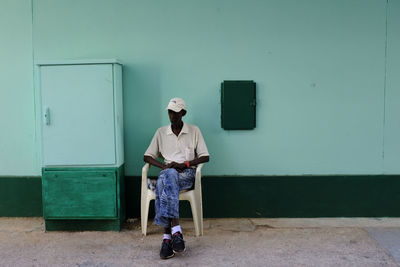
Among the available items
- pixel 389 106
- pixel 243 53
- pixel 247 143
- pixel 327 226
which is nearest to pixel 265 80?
pixel 243 53

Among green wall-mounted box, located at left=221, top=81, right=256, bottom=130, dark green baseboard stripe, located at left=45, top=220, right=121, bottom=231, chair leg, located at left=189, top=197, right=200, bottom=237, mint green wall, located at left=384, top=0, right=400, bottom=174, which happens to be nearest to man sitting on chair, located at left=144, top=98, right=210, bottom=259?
chair leg, located at left=189, top=197, right=200, bottom=237

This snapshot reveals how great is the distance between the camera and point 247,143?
4605 mm

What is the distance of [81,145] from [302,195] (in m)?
2.55

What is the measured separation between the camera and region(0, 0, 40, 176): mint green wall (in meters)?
4.60

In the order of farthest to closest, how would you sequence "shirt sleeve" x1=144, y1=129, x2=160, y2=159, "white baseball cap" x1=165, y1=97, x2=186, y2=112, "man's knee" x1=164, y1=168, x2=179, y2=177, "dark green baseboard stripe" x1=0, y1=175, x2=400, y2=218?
1. "dark green baseboard stripe" x1=0, y1=175, x2=400, y2=218
2. "shirt sleeve" x1=144, y1=129, x2=160, y2=159
3. "white baseball cap" x1=165, y1=97, x2=186, y2=112
4. "man's knee" x1=164, y1=168, x2=179, y2=177

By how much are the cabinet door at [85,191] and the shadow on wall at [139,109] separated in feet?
1.79

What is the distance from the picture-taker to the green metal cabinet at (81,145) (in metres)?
4.11

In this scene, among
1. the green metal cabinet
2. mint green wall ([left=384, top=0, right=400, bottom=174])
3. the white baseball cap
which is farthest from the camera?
mint green wall ([left=384, top=0, right=400, bottom=174])

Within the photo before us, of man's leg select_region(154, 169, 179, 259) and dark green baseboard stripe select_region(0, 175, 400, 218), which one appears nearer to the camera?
man's leg select_region(154, 169, 179, 259)

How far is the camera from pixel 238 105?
4512mm

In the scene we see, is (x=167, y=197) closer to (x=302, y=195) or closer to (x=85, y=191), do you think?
(x=85, y=191)

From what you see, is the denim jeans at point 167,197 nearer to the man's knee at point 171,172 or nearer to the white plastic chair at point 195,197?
the man's knee at point 171,172

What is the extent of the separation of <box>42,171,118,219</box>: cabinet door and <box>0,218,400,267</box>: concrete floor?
29 cm

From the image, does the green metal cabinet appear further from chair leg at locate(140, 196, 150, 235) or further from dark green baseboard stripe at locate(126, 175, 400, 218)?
dark green baseboard stripe at locate(126, 175, 400, 218)
